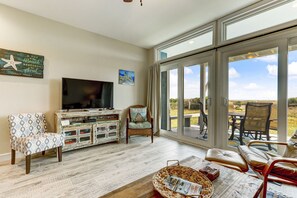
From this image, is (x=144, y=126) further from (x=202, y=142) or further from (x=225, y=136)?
(x=225, y=136)

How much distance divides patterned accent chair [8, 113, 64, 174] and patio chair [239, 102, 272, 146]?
3.36 m

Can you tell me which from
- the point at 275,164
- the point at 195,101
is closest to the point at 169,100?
the point at 195,101

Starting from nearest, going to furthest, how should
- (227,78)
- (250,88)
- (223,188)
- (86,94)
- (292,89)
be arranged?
(223,188) < (292,89) < (250,88) < (227,78) < (86,94)

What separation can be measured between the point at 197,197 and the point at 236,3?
9.80 ft

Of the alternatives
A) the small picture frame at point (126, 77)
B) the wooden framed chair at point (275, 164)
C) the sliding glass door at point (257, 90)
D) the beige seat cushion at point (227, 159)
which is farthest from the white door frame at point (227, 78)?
the small picture frame at point (126, 77)

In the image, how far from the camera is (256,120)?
257cm

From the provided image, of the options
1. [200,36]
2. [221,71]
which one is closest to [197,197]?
[221,71]

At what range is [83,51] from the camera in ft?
11.2

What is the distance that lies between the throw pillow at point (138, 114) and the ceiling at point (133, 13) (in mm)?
2010

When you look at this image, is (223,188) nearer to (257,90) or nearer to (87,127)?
(257,90)

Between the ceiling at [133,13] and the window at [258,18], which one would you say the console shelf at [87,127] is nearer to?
the ceiling at [133,13]

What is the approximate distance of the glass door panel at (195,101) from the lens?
3.33 m

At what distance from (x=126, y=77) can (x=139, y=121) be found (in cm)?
134

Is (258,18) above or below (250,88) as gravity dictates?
above
